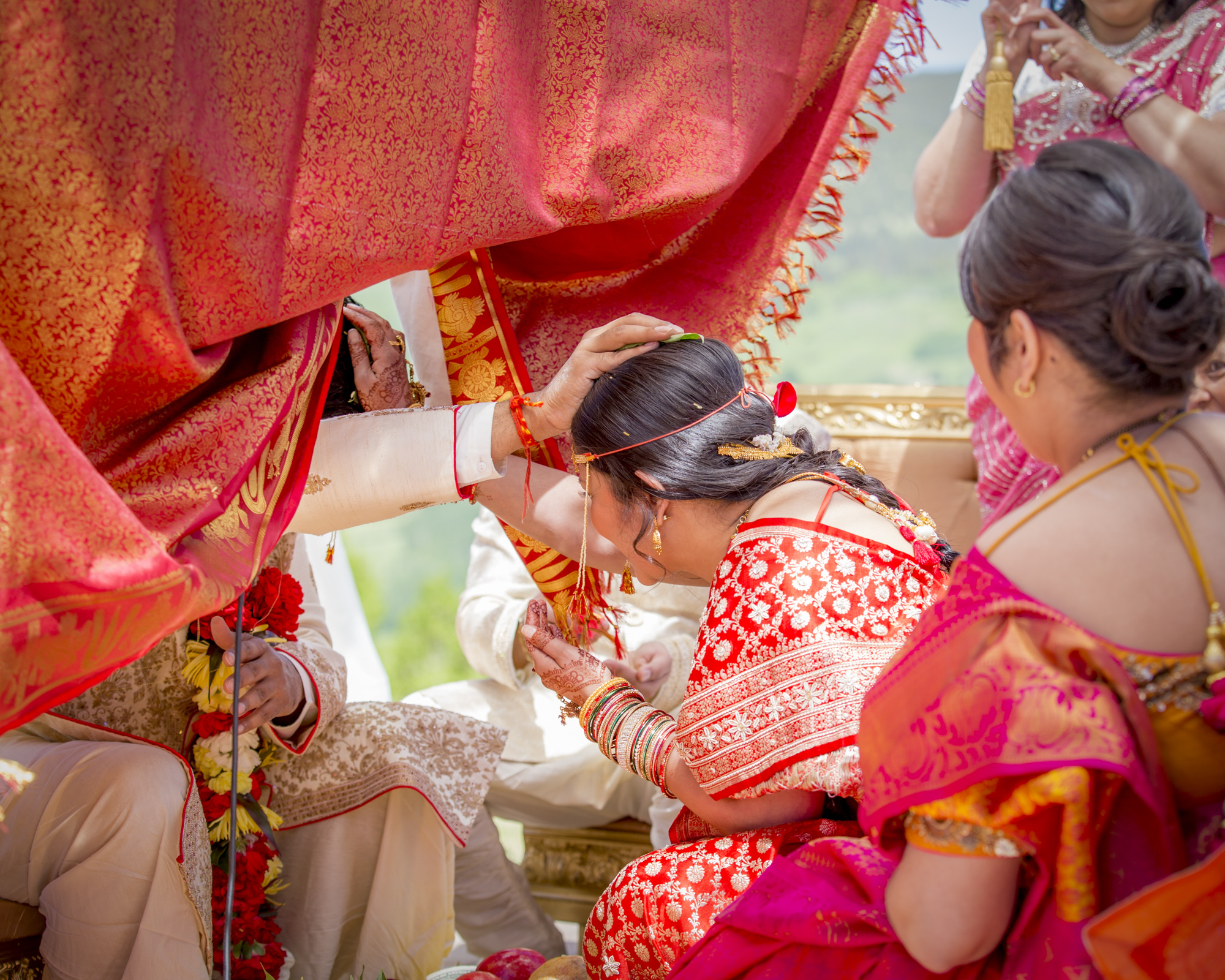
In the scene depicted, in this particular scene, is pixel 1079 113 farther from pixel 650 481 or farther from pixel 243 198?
pixel 243 198

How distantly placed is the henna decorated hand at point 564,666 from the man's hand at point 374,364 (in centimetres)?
54

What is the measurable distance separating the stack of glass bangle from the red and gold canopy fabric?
69cm

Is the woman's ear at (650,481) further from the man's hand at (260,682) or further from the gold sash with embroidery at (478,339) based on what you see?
the man's hand at (260,682)

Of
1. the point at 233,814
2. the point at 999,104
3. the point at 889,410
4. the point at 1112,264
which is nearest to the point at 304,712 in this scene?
the point at 233,814

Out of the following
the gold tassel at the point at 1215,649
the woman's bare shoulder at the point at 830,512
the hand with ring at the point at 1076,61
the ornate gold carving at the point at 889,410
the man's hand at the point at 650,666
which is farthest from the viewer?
the ornate gold carving at the point at 889,410

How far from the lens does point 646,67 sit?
5.90 feet

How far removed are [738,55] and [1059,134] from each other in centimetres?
98

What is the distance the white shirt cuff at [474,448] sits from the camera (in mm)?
1880

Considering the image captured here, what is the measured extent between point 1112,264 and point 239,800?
6.40 ft

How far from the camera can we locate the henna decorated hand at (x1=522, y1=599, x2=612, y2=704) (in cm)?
196

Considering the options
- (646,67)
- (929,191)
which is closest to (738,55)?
(646,67)

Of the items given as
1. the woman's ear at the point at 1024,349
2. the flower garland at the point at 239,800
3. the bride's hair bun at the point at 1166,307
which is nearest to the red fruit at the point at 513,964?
the flower garland at the point at 239,800

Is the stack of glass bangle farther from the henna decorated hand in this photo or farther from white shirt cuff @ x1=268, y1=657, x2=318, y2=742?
white shirt cuff @ x1=268, y1=657, x2=318, y2=742

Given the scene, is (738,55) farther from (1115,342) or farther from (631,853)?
(631,853)
